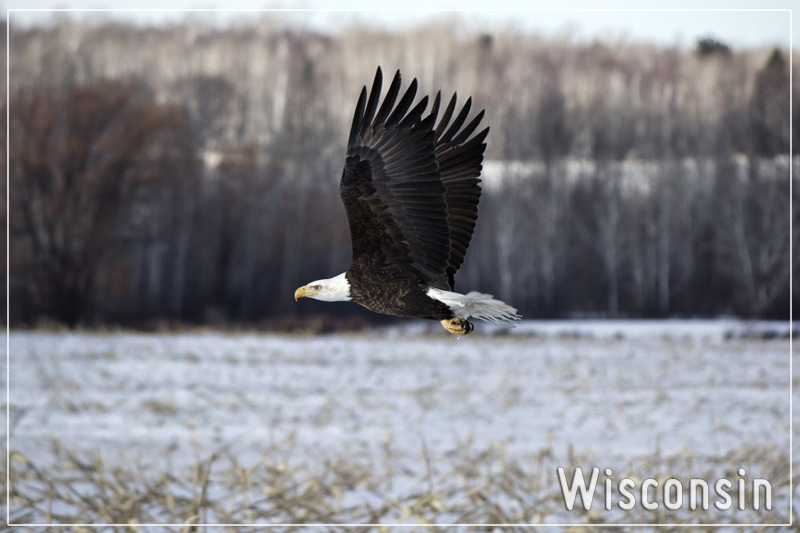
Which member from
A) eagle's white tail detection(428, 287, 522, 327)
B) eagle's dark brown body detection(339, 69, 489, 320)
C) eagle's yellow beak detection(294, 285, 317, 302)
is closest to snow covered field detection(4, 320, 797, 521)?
eagle's dark brown body detection(339, 69, 489, 320)

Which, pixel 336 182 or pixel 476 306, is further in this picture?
pixel 336 182

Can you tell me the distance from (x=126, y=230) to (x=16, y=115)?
336 cm

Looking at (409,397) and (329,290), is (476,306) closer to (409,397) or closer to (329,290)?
(329,290)

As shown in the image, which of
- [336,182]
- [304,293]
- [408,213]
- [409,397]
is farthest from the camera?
[409,397]

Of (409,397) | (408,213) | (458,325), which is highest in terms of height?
(408,213)

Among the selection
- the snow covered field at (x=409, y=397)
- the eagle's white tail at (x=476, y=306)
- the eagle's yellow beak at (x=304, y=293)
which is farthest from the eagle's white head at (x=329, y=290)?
the snow covered field at (x=409, y=397)

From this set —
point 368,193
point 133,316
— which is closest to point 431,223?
point 368,193

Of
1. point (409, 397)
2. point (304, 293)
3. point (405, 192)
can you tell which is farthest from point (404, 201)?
point (409, 397)

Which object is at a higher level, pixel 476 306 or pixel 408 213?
pixel 408 213

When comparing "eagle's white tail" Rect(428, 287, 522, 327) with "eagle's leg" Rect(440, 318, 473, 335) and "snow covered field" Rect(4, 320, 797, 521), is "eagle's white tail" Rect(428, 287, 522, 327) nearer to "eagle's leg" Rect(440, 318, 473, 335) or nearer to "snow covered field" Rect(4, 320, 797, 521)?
"eagle's leg" Rect(440, 318, 473, 335)

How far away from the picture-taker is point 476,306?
4.26ft

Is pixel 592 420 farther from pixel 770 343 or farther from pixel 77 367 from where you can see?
pixel 77 367

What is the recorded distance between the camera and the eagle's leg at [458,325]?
4.07 feet

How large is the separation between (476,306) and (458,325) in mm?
48
